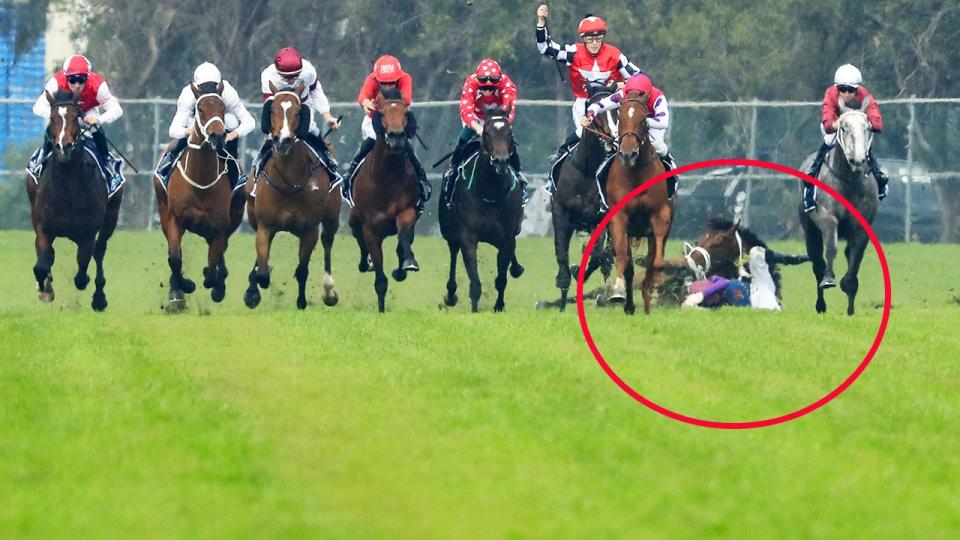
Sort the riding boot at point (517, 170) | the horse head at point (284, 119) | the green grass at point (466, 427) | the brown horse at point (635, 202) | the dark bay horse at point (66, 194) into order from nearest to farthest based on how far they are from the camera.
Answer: the green grass at point (466, 427)
the brown horse at point (635, 202)
the dark bay horse at point (66, 194)
the horse head at point (284, 119)
the riding boot at point (517, 170)

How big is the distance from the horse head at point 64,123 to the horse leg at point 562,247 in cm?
524

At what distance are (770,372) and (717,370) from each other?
0.40 m

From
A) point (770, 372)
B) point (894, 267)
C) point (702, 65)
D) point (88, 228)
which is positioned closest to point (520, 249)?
point (894, 267)

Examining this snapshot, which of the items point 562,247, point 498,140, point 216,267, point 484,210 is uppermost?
point 498,140

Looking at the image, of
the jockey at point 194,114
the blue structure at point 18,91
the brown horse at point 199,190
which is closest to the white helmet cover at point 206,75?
the jockey at point 194,114

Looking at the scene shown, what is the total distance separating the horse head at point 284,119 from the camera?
22.6m

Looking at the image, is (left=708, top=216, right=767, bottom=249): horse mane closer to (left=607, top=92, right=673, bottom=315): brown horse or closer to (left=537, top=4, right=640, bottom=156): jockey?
(left=537, top=4, right=640, bottom=156): jockey

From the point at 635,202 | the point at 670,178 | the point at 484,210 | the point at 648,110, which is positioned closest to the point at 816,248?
the point at 670,178

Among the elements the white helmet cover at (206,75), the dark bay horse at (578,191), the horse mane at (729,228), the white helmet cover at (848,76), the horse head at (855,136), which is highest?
the white helmet cover at (848,76)

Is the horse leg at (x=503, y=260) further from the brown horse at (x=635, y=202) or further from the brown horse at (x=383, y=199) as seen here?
the brown horse at (x=635, y=202)

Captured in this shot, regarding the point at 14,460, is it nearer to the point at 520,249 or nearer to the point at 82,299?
the point at 82,299

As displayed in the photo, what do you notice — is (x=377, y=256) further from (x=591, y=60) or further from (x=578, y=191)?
(x=591, y=60)

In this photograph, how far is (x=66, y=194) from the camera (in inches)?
913

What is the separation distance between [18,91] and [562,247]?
34.3 meters
